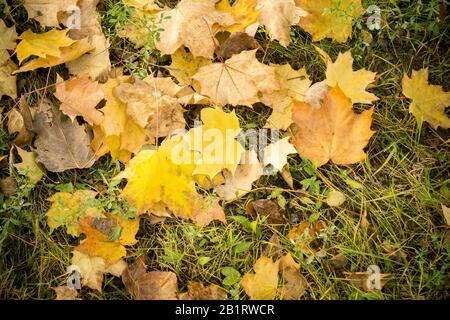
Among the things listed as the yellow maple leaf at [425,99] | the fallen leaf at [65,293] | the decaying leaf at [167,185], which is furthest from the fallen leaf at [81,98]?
the yellow maple leaf at [425,99]

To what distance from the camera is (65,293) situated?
1811 mm

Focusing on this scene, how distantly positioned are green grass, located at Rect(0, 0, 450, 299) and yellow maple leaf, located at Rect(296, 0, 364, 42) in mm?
56

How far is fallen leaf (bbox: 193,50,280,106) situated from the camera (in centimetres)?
190

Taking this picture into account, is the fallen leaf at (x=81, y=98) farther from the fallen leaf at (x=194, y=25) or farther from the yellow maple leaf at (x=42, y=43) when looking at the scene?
the fallen leaf at (x=194, y=25)

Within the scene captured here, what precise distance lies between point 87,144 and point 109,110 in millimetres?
172

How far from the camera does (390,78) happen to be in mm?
2033

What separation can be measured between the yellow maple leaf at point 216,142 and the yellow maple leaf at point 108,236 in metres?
0.36

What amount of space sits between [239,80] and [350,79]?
0.46 m

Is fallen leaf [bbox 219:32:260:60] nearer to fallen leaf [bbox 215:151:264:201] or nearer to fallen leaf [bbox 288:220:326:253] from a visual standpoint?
fallen leaf [bbox 215:151:264:201]

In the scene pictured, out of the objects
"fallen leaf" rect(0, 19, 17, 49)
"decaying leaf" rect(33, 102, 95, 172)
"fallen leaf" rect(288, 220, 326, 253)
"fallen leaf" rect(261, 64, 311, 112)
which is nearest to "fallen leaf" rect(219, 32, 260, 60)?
"fallen leaf" rect(261, 64, 311, 112)

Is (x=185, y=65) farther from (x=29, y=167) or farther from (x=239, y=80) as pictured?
(x=29, y=167)

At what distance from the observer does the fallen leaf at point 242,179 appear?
6.23ft

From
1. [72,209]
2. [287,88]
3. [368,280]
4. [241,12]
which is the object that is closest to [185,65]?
[241,12]

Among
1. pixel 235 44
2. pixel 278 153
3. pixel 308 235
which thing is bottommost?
pixel 308 235
